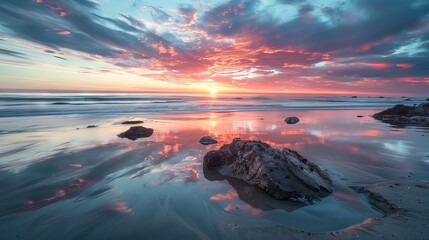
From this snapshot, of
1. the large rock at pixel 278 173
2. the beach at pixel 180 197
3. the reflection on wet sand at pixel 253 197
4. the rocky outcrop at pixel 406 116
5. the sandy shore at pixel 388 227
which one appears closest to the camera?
the sandy shore at pixel 388 227

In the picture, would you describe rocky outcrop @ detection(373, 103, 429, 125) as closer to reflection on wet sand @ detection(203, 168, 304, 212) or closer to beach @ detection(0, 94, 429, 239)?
beach @ detection(0, 94, 429, 239)

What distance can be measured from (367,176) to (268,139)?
4182 millimetres

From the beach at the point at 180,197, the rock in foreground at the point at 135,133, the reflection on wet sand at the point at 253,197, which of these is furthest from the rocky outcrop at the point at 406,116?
the rock in foreground at the point at 135,133

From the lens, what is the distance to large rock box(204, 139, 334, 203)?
419 centimetres

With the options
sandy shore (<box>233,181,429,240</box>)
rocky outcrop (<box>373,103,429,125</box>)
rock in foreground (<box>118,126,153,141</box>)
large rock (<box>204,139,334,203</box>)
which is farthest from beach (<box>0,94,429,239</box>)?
rocky outcrop (<box>373,103,429,125</box>)

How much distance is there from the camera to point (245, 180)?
500cm

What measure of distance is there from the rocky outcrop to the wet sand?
783 centimetres

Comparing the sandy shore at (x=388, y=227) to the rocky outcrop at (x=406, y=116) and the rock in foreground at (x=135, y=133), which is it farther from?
the rocky outcrop at (x=406, y=116)

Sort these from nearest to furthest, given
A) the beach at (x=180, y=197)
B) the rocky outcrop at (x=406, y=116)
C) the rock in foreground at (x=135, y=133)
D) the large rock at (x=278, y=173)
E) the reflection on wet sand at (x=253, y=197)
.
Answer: the beach at (x=180, y=197) → the reflection on wet sand at (x=253, y=197) → the large rock at (x=278, y=173) → the rock in foreground at (x=135, y=133) → the rocky outcrop at (x=406, y=116)

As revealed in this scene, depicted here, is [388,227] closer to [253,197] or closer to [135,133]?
[253,197]

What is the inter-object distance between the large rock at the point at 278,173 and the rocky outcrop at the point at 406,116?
42.8ft

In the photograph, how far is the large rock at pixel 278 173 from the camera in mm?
4191

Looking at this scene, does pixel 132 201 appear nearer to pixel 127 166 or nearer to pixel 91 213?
pixel 91 213

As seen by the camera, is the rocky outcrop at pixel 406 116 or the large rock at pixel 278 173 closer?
the large rock at pixel 278 173
